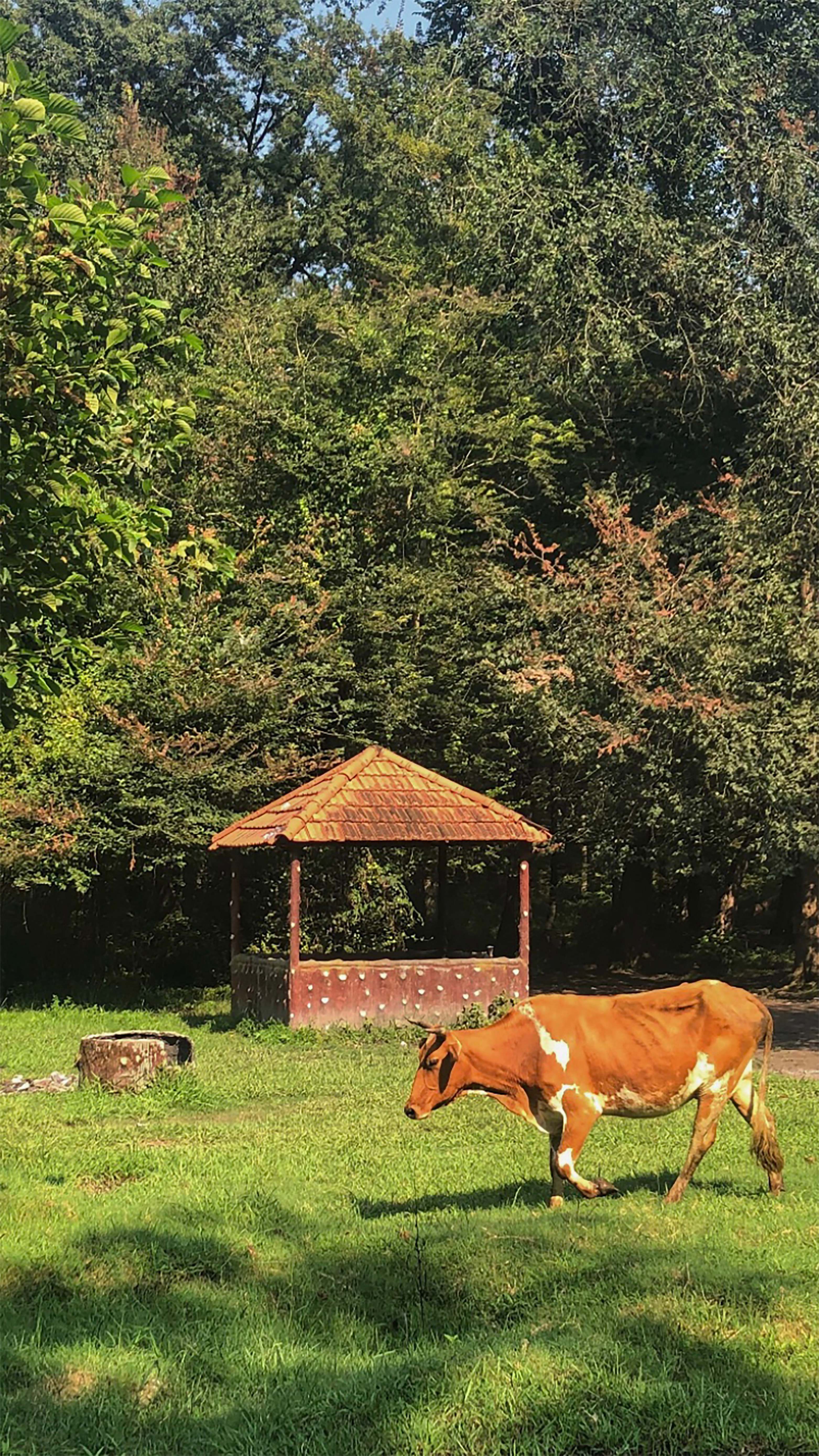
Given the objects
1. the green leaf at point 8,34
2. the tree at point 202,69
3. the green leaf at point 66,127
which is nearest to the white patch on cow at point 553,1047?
the green leaf at point 66,127

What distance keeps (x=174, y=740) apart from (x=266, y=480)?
20.2 feet

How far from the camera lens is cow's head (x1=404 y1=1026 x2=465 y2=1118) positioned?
7.58 metres

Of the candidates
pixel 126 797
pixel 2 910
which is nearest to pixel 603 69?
pixel 126 797

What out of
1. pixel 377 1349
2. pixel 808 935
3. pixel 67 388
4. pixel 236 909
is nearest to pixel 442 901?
pixel 236 909

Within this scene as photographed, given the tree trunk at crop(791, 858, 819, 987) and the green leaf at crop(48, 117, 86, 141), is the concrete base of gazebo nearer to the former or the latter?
the tree trunk at crop(791, 858, 819, 987)

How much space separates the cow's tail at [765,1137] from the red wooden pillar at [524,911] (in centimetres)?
1119

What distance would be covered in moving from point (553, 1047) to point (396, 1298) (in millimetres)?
1849

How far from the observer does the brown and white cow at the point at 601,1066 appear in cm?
758

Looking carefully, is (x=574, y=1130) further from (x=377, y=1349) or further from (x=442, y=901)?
(x=442, y=901)

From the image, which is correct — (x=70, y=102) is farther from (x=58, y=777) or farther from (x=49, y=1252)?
(x=58, y=777)

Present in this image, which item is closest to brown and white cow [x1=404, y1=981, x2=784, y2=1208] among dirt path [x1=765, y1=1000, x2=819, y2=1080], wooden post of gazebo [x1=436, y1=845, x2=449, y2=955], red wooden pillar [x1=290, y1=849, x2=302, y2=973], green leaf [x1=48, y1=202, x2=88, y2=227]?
green leaf [x1=48, y1=202, x2=88, y2=227]

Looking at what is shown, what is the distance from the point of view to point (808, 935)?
24.5 metres

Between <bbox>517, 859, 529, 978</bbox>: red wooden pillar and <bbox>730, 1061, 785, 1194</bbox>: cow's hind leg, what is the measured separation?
1120cm

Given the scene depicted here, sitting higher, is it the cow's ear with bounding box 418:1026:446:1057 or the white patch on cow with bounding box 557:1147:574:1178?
the cow's ear with bounding box 418:1026:446:1057
